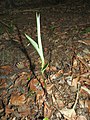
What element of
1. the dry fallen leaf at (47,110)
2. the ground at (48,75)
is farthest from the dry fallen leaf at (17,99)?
the dry fallen leaf at (47,110)

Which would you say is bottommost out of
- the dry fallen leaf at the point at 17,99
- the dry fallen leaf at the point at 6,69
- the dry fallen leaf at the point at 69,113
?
the dry fallen leaf at the point at 69,113

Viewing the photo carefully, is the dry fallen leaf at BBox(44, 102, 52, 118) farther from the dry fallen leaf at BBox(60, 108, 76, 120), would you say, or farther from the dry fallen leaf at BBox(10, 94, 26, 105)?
the dry fallen leaf at BBox(10, 94, 26, 105)

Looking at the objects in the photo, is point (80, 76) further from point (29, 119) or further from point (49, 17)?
point (49, 17)

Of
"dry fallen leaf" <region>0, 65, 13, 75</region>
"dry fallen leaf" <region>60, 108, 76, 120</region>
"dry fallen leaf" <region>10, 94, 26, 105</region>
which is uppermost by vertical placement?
"dry fallen leaf" <region>0, 65, 13, 75</region>

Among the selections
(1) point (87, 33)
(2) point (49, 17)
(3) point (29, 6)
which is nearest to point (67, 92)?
(1) point (87, 33)

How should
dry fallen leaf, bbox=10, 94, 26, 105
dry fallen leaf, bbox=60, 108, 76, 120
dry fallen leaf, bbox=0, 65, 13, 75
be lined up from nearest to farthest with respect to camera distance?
dry fallen leaf, bbox=60, 108, 76, 120 < dry fallen leaf, bbox=10, 94, 26, 105 < dry fallen leaf, bbox=0, 65, 13, 75

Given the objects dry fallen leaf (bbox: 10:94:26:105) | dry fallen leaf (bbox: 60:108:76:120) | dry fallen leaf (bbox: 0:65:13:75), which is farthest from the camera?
dry fallen leaf (bbox: 0:65:13:75)

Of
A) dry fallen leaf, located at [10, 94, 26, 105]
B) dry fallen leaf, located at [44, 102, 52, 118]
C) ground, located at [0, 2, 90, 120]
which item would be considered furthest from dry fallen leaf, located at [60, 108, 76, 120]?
dry fallen leaf, located at [10, 94, 26, 105]

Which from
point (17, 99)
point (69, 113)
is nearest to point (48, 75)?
point (17, 99)

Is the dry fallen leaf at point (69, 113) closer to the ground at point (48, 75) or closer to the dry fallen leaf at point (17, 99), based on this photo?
the ground at point (48, 75)
